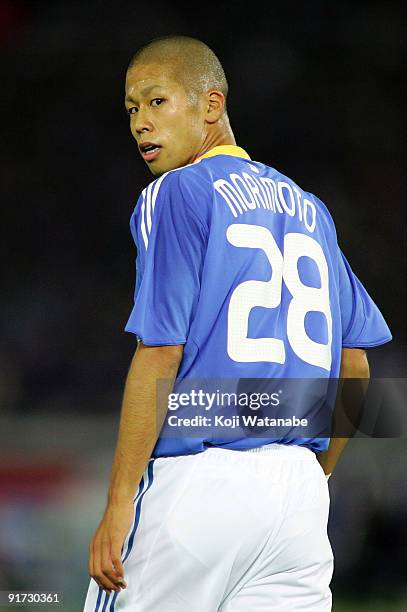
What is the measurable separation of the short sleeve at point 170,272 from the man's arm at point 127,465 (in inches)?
2.4

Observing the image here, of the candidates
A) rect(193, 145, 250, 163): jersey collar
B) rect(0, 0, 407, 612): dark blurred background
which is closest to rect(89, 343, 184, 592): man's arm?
rect(193, 145, 250, 163): jersey collar

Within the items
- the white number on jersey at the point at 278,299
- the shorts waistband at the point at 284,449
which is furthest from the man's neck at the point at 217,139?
the shorts waistband at the point at 284,449

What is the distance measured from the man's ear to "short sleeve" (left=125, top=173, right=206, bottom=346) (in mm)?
336

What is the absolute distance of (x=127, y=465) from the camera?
1.36 meters

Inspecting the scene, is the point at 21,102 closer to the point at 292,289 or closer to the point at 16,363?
the point at 16,363

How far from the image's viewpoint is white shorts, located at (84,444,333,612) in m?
1.34

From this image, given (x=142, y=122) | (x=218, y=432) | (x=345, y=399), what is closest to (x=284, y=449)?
(x=218, y=432)

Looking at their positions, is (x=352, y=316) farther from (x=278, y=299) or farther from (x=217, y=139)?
(x=217, y=139)

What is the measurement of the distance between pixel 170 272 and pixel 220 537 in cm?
41

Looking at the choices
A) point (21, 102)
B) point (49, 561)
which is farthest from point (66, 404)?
point (21, 102)

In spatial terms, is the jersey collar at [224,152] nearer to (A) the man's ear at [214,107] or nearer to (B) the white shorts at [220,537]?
(A) the man's ear at [214,107]

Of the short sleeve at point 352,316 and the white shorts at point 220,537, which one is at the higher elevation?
the short sleeve at point 352,316

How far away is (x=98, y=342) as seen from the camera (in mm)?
4551

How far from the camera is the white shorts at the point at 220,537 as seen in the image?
134cm
